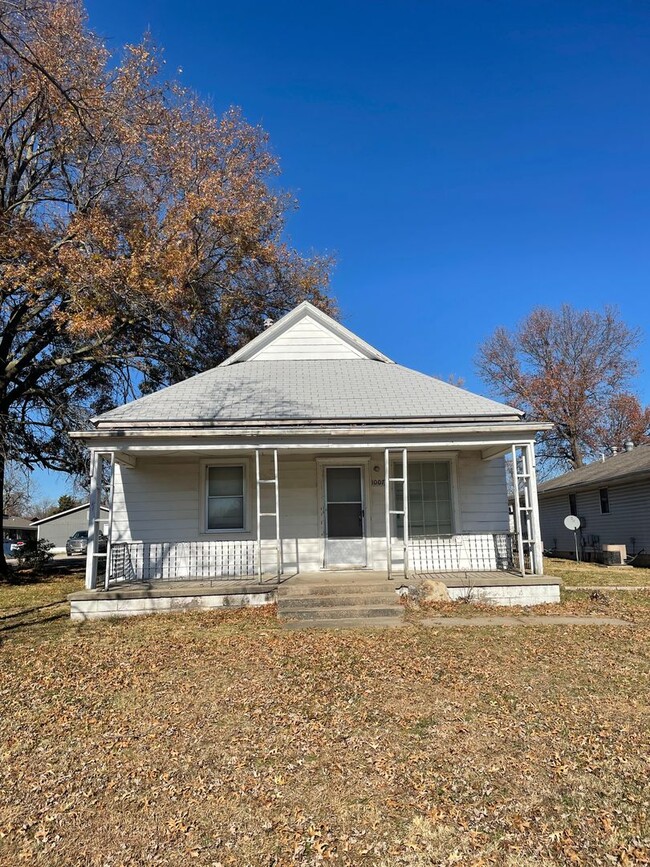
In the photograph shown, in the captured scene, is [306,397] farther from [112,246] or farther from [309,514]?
[112,246]

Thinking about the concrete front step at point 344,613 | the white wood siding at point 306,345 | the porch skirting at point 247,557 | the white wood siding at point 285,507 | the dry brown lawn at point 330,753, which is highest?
the white wood siding at point 306,345

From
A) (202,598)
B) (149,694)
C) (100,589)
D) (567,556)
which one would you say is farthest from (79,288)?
(567,556)

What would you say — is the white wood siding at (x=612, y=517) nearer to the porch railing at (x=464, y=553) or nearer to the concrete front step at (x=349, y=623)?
the porch railing at (x=464, y=553)

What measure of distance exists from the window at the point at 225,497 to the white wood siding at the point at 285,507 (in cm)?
20

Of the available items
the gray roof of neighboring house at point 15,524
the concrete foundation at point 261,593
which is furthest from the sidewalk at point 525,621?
the gray roof of neighboring house at point 15,524

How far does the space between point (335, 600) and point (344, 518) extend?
298 cm

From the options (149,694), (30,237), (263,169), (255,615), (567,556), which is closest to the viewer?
(149,694)

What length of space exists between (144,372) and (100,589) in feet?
28.5

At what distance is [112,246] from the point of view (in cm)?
1433

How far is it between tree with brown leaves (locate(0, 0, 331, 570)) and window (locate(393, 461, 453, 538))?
8.06 meters

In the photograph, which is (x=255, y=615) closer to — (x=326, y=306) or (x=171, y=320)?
(x=171, y=320)

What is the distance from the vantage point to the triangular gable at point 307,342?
14.5 metres

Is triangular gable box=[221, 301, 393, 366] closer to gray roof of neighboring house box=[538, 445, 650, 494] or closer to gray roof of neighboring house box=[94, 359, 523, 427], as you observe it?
gray roof of neighboring house box=[94, 359, 523, 427]

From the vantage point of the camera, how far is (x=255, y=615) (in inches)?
351
